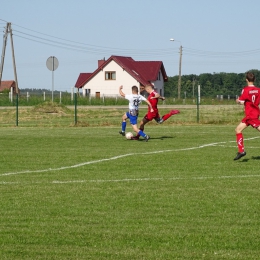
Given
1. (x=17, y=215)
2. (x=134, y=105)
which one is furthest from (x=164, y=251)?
(x=134, y=105)

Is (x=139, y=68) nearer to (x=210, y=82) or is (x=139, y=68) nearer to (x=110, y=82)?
(x=110, y=82)

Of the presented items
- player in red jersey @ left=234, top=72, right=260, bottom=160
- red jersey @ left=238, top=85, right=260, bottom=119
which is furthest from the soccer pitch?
red jersey @ left=238, top=85, right=260, bottom=119

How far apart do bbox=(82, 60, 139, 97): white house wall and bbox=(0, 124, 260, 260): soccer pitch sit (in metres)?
79.7

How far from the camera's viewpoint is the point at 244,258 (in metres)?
6.93

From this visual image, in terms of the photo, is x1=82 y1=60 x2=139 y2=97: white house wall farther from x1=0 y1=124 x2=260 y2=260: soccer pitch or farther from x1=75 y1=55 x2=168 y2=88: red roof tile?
x1=0 y1=124 x2=260 y2=260: soccer pitch

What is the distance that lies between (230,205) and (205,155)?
7758 mm

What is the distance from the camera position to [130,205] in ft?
32.4

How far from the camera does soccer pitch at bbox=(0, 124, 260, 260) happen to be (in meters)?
7.41

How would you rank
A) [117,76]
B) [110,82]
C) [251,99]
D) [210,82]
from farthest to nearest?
[210,82] → [110,82] → [117,76] → [251,99]

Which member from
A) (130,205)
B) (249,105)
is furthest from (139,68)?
(130,205)

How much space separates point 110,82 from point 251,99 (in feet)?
278

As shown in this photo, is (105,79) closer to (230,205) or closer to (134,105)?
(134,105)

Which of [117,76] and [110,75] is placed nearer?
[117,76]

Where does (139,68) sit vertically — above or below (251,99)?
above
